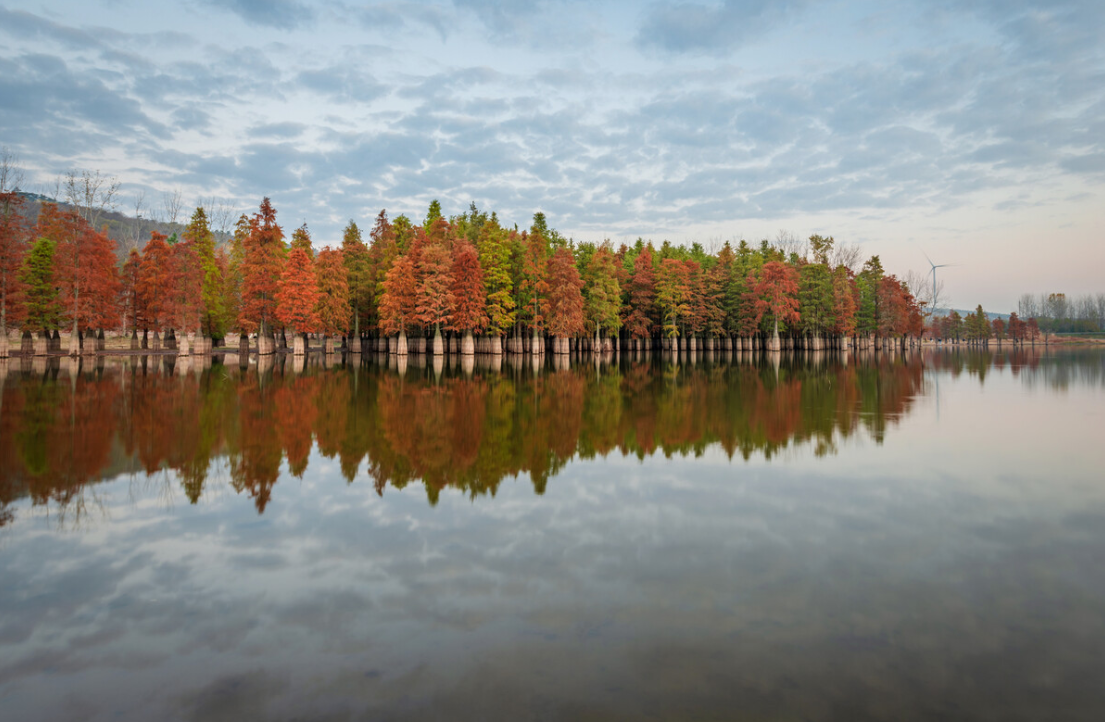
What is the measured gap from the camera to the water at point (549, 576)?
405 cm

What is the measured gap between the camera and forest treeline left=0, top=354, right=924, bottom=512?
1078 cm

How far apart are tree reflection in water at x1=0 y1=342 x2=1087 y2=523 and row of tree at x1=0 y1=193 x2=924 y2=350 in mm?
22509

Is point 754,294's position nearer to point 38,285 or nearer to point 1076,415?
point 1076,415

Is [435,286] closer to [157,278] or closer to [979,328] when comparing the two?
[157,278]

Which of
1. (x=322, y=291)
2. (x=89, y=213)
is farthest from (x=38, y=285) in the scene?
(x=89, y=213)

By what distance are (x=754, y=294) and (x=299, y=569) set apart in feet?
227

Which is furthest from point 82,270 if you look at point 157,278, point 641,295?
point 641,295

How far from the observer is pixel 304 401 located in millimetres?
20625

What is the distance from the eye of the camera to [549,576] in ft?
19.7

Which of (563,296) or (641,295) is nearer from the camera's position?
(563,296)

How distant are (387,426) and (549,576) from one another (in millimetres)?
10393

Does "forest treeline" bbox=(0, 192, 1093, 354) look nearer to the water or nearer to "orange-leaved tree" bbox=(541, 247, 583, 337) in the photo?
"orange-leaved tree" bbox=(541, 247, 583, 337)

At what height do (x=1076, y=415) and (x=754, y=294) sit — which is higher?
(x=754, y=294)

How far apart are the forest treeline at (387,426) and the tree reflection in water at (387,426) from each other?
2.1 inches
